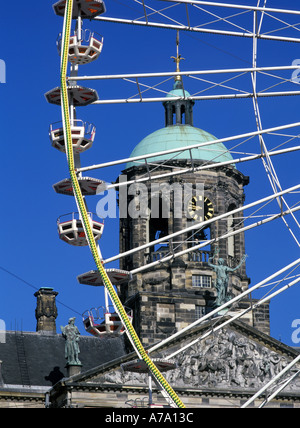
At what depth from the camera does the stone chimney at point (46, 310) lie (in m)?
71.4

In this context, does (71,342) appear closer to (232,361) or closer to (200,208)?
(232,361)

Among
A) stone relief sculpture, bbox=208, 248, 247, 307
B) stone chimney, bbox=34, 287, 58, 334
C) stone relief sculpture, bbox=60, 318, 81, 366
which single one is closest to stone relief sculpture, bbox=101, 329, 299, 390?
stone relief sculpture, bbox=208, 248, 247, 307

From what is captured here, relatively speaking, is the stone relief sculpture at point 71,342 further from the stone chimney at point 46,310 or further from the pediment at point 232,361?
the stone chimney at point 46,310

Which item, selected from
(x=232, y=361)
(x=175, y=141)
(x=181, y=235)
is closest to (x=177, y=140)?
(x=175, y=141)

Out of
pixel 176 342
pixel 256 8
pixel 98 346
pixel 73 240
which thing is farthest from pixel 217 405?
pixel 256 8

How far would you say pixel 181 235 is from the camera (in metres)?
66.6

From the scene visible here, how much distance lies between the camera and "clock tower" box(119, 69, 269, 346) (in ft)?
220

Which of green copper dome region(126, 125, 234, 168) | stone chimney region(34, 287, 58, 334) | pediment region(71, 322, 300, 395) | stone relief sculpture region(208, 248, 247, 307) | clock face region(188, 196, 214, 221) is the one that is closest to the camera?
pediment region(71, 322, 300, 395)

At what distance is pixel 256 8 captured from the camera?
38156mm

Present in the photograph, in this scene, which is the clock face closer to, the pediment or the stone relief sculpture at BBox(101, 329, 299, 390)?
the pediment

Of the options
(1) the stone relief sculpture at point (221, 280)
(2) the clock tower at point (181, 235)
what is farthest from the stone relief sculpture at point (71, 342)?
(1) the stone relief sculpture at point (221, 280)

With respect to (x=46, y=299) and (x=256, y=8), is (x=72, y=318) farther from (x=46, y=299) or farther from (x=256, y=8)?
(x=256, y=8)

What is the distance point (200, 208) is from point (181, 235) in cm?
239
